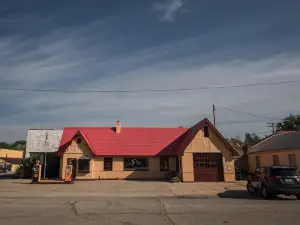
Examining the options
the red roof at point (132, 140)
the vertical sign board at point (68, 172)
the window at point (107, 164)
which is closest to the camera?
the vertical sign board at point (68, 172)

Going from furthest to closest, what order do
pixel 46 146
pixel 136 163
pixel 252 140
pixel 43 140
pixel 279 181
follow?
pixel 252 140 → pixel 43 140 → pixel 46 146 → pixel 136 163 → pixel 279 181

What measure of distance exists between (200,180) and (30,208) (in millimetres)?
Answer: 18547

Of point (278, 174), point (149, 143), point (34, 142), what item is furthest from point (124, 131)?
point (278, 174)

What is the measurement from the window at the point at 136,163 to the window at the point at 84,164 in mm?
4082

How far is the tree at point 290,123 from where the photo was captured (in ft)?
214

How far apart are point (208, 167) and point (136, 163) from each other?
8513 millimetres

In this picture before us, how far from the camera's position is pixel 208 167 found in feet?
91.2

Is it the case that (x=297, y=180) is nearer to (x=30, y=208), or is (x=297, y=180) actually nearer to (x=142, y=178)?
(x=30, y=208)

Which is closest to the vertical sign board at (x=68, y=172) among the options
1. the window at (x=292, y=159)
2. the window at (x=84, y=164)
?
the window at (x=84, y=164)

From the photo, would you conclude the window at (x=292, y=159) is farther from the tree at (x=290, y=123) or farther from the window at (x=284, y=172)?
the tree at (x=290, y=123)

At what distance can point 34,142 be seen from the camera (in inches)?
1353

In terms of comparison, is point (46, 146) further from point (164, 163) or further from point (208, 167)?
point (208, 167)

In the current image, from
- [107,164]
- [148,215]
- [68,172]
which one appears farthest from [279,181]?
[107,164]

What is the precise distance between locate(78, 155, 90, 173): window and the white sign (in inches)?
160
